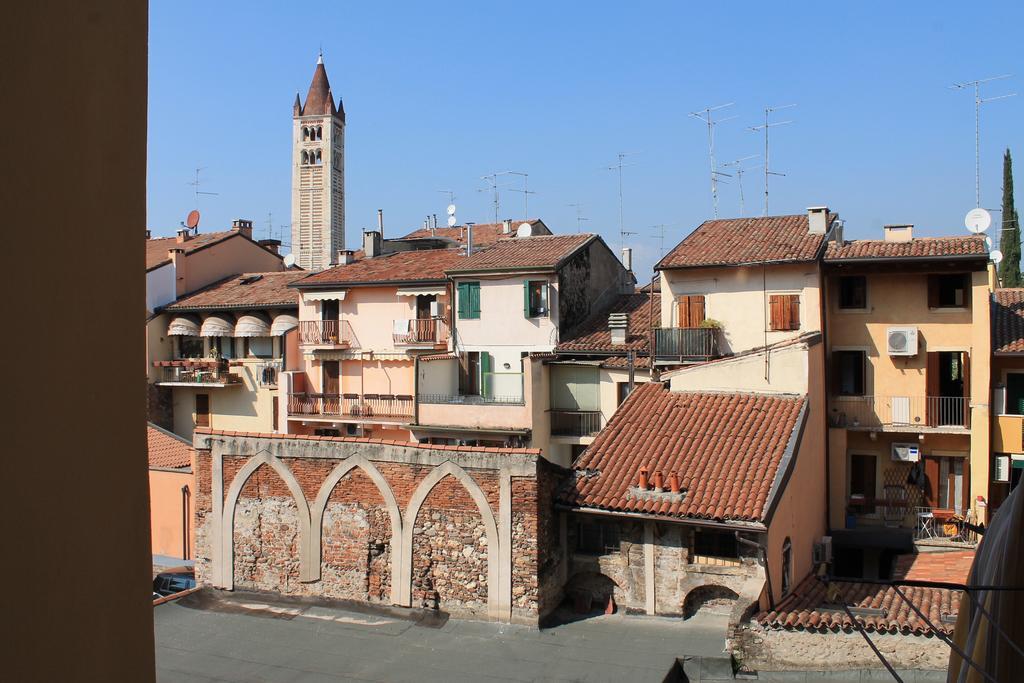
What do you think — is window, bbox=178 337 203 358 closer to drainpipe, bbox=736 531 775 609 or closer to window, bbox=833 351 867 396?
window, bbox=833 351 867 396

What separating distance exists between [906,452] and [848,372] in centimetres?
272

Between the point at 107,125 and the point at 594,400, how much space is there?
25.2 m

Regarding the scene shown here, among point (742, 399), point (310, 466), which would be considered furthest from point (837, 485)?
point (310, 466)

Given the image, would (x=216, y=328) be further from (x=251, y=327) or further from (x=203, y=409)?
(x=203, y=409)

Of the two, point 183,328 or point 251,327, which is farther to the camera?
point 183,328

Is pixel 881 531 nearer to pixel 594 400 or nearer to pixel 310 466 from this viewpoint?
pixel 594 400

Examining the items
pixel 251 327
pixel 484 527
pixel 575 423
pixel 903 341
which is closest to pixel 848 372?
pixel 903 341

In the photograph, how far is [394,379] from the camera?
34.2 metres

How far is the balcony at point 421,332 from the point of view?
32.5 meters

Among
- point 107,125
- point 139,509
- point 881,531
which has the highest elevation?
point 107,125

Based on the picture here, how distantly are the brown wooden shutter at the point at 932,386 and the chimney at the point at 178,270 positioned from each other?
1252 inches

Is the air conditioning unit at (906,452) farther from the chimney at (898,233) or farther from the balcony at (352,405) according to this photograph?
the balcony at (352,405)

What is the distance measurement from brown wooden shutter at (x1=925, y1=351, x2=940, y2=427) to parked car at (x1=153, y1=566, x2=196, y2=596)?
20521 millimetres

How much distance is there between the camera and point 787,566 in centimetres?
1759
